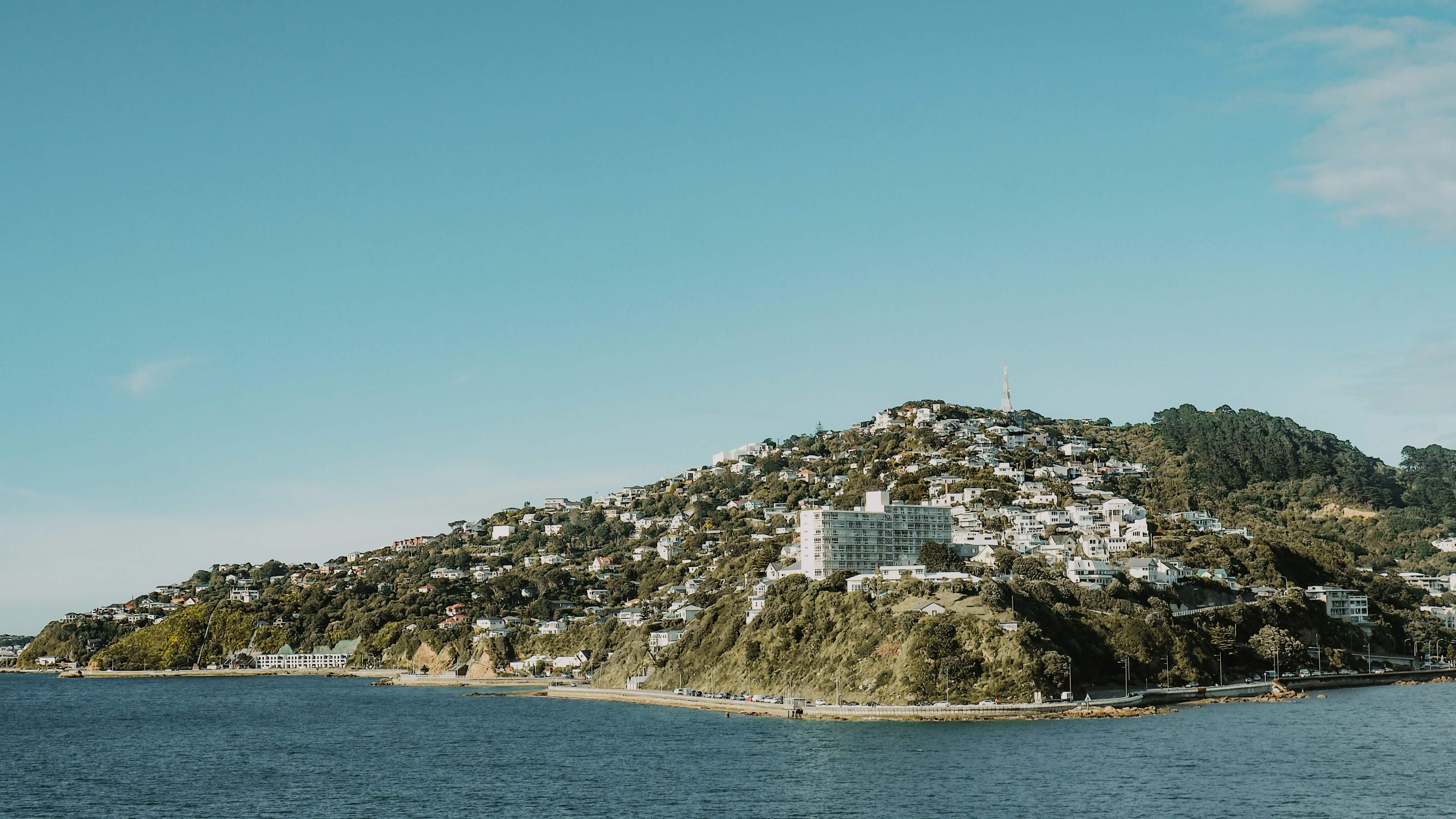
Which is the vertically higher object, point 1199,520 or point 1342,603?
point 1199,520

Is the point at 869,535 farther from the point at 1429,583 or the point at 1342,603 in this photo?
the point at 1429,583

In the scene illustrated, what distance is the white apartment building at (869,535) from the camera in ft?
391

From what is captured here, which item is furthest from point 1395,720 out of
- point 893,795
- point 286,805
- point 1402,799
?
point 286,805

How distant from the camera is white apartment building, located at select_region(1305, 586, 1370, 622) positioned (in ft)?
395

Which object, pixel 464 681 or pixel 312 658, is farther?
pixel 312 658

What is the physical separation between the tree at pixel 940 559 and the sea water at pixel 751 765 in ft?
93.5

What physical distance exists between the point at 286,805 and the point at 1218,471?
161 meters

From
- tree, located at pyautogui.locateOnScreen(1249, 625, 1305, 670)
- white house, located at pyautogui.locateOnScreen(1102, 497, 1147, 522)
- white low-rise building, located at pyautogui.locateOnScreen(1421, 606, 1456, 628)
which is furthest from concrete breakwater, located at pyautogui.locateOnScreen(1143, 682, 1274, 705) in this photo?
white low-rise building, located at pyautogui.locateOnScreen(1421, 606, 1456, 628)

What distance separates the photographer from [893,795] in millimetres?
57656

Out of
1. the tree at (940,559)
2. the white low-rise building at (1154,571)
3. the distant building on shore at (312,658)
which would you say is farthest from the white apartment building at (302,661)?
the white low-rise building at (1154,571)

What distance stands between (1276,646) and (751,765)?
5746 centimetres

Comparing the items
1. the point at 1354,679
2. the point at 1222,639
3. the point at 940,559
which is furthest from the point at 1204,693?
the point at 940,559

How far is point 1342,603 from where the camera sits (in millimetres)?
122188

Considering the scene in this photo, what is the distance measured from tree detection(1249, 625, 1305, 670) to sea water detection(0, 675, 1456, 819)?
6070 mm
